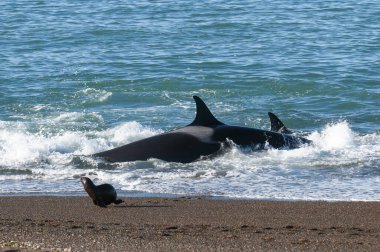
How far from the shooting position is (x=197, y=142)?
14.9m

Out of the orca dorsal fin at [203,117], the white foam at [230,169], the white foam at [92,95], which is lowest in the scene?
the white foam at [92,95]

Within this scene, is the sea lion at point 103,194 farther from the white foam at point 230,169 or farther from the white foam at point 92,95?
the white foam at point 92,95

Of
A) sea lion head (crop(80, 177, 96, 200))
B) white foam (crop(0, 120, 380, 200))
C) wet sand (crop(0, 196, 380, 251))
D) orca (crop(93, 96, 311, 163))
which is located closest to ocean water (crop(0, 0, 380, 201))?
white foam (crop(0, 120, 380, 200))

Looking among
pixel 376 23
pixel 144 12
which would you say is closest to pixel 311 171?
pixel 376 23

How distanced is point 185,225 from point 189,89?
1332cm

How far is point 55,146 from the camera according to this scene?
1652cm

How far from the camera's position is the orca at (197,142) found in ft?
48.3

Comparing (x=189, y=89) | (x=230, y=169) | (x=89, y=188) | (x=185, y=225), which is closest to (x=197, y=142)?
(x=230, y=169)

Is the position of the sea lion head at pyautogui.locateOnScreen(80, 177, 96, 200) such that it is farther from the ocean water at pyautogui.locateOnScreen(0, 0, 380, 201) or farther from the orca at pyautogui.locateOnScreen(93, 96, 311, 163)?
the orca at pyautogui.locateOnScreen(93, 96, 311, 163)

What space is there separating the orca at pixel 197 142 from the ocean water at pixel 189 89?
0.20 meters

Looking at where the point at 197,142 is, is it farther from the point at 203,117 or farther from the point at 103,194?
the point at 103,194

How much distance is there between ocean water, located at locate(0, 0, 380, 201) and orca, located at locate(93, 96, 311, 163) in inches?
7.9

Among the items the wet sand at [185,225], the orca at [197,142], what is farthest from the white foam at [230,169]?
the wet sand at [185,225]

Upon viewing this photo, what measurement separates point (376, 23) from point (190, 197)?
874 inches
